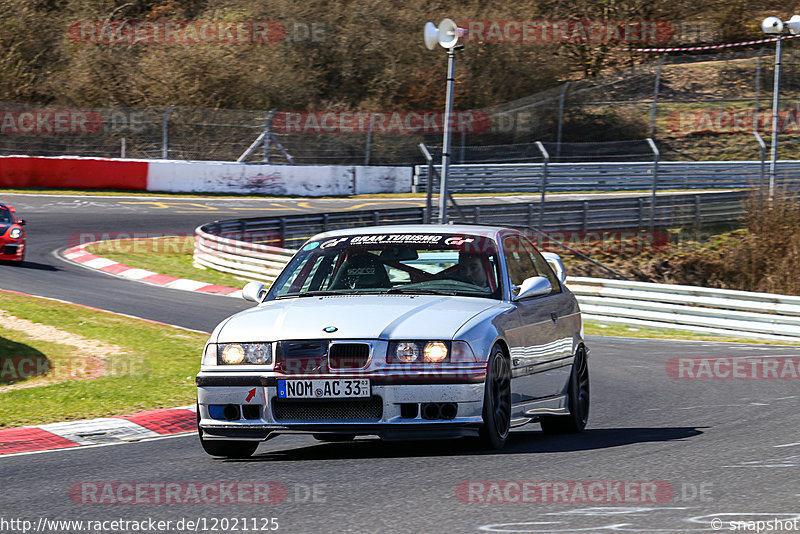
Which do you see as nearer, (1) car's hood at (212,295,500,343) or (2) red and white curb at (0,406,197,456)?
(1) car's hood at (212,295,500,343)

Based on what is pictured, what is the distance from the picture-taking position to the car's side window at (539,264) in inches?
340

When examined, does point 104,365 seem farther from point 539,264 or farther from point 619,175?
point 619,175

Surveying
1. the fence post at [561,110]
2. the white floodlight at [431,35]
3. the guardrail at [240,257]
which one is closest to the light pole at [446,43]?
the white floodlight at [431,35]

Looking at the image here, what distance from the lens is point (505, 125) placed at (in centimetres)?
4416

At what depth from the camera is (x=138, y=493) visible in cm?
610

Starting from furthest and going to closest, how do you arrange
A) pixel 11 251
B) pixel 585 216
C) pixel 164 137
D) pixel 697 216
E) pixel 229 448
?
pixel 164 137 → pixel 697 216 → pixel 585 216 → pixel 11 251 → pixel 229 448

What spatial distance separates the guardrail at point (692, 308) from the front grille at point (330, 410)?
1358cm

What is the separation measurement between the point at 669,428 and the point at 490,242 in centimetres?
205

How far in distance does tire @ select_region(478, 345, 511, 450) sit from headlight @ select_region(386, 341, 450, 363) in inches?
12.0

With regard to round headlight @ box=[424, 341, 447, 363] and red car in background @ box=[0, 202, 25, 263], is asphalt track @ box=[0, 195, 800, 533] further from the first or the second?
red car in background @ box=[0, 202, 25, 263]

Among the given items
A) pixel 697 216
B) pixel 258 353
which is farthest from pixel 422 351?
pixel 697 216

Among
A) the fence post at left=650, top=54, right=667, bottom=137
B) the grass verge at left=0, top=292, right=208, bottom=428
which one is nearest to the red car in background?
the grass verge at left=0, top=292, right=208, bottom=428

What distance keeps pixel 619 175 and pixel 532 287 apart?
28009mm

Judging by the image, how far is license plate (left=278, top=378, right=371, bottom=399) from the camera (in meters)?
6.62
